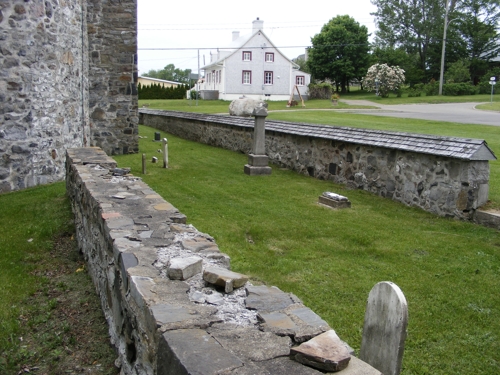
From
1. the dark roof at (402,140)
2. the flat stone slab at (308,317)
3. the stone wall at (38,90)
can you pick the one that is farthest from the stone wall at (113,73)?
the flat stone slab at (308,317)

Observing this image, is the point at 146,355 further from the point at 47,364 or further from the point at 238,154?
the point at 238,154

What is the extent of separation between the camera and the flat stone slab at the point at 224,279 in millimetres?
3201

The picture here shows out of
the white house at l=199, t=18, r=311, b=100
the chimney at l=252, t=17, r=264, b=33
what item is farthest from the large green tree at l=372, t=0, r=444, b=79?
the chimney at l=252, t=17, r=264, b=33

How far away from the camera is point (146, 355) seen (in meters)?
2.95

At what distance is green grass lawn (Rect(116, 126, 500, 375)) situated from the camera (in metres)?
4.49

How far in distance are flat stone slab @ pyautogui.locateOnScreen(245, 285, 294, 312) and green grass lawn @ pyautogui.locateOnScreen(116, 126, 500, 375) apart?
144 centimetres

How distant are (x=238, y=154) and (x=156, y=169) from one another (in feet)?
14.9

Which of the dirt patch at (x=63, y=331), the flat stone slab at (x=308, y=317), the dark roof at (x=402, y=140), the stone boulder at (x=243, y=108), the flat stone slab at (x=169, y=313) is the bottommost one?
the dirt patch at (x=63, y=331)

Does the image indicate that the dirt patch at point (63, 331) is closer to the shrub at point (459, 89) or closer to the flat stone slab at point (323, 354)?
the flat stone slab at point (323, 354)

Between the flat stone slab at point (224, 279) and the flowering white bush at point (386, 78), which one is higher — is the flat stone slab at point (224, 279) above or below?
below

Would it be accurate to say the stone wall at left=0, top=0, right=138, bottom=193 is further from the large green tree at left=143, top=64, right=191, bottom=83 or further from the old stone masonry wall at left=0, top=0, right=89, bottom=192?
the large green tree at left=143, top=64, right=191, bottom=83

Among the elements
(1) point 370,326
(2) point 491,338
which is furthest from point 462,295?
(1) point 370,326

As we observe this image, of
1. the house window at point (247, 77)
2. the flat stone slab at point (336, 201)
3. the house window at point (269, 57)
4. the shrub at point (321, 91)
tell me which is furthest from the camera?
the house window at point (269, 57)

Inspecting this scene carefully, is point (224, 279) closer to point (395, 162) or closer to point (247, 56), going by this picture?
point (395, 162)
